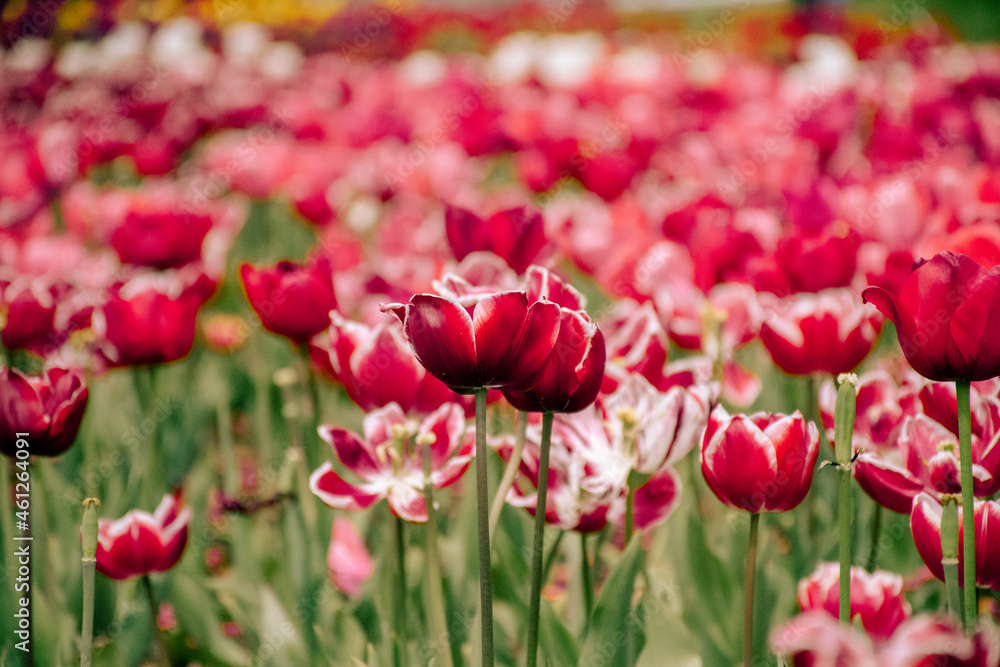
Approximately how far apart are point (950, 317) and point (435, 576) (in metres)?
0.64

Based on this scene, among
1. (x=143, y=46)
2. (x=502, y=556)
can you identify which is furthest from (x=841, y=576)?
(x=143, y=46)

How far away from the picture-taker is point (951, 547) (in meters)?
0.78

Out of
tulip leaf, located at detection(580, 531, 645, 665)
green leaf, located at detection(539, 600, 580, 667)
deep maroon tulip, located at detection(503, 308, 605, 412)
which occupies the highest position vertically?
deep maroon tulip, located at detection(503, 308, 605, 412)

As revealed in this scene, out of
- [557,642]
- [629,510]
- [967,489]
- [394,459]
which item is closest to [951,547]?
[967,489]

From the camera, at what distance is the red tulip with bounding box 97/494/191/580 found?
1.17 metres

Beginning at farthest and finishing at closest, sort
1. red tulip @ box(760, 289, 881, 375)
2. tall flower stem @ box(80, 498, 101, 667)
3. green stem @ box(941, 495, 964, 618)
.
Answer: red tulip @ box(760, 289, 881, 375) → tall flower stem @ box(80, 498, 101, 667) → green stem @ box(941, 495, 964, 618)

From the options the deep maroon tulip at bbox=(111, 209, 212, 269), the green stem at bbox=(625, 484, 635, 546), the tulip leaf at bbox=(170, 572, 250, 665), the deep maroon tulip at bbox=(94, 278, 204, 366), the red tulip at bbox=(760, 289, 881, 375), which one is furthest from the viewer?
the deep maroon tulip at bbox=(111, 209, 212, 269)

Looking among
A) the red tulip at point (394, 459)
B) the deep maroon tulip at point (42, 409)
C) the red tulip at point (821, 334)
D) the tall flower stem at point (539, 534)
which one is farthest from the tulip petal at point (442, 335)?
the red tulip at point (821, 334)

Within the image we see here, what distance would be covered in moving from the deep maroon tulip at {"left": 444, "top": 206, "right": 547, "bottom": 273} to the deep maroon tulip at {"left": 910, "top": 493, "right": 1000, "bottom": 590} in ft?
2.60

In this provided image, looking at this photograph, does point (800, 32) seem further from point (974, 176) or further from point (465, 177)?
point (974, 176)

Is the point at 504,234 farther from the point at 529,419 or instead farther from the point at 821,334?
the point at 821,334

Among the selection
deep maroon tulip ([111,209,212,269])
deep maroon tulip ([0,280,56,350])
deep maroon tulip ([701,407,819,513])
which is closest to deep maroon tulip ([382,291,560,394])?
deep maroon tulip ([701,407,819,513])

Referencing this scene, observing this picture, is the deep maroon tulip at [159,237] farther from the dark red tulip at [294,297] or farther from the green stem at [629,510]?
the green stem at [629,510]

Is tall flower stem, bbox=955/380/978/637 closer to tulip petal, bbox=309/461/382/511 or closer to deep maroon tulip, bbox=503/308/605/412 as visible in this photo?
deep maroon tulip, bbox=503/308/605/412
